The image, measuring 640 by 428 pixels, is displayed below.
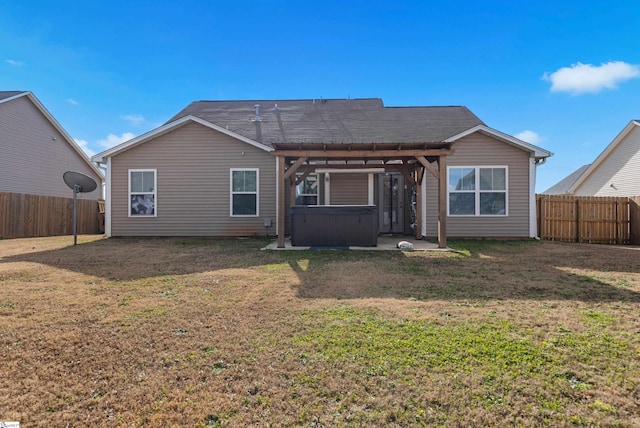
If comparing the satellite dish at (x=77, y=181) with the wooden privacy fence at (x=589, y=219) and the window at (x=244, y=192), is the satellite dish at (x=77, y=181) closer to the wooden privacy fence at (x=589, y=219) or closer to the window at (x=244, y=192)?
the window at (x=244, y=192)

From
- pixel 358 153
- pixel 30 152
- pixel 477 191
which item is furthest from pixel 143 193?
pixel 477 191

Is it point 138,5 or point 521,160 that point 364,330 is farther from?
point 138,5

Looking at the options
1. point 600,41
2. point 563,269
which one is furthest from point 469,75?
point 563,269

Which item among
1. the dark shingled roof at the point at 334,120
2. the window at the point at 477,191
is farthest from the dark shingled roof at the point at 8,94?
the window at the point at 477,191

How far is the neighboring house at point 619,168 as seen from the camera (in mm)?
14367

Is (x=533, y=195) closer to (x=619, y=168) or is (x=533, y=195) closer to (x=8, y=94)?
(x=619, y=168)

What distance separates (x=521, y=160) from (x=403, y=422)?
36.8 ft

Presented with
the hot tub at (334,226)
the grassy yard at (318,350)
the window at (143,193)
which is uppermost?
the window at (143,193)

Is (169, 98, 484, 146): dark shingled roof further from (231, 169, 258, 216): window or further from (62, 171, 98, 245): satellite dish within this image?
(62, 171, 98, 245): satellite dish

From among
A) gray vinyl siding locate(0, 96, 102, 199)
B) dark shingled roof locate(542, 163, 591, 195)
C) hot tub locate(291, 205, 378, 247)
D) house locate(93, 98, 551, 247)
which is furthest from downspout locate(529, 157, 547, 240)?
dark shingled roof locate(542, 163, 591, 195)

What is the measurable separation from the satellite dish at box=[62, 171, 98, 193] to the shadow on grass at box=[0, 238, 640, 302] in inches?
94.2

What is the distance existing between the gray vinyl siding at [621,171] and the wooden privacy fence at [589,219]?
397cm

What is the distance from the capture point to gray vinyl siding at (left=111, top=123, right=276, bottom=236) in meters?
11.1

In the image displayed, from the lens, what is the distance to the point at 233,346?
2.66 metres
